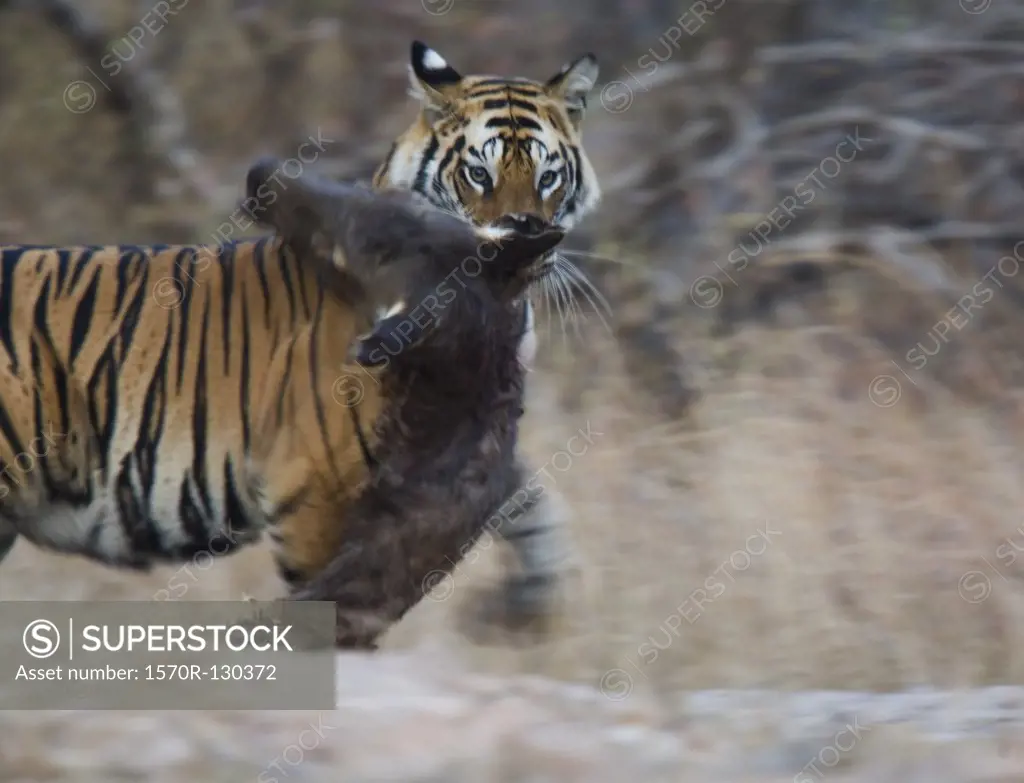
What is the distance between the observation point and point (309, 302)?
16.0 feet

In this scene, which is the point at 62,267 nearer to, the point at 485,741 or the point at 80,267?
the point at 80,267

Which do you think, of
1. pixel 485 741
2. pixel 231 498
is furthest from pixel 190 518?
pixel 485 741

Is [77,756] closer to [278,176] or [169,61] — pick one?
[278,176]

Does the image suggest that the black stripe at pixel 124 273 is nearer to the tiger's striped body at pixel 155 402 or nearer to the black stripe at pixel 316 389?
the tiger's striped body at pixel 155 402

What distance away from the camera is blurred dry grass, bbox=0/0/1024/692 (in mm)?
5891

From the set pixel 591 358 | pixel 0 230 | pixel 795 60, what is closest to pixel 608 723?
pixel 591 358

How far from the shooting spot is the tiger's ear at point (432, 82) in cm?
557

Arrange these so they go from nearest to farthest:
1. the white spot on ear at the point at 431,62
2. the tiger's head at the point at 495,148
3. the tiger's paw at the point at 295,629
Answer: the tiger's paw at the point at 295,629 → the tiger's head at the point at 495,148 → the white spot on ear at the point at 431,62

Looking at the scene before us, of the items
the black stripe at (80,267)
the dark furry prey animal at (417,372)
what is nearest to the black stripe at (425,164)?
the dark furry prey animal at (417,372)

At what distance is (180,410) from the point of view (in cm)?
493

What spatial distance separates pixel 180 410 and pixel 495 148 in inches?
51.4

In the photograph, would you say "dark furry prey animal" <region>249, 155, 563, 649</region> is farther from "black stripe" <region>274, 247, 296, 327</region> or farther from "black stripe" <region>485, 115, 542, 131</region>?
"black stripe" <region>485, 115, 542, 131</region>

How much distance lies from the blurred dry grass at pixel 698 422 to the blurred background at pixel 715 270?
1 centimetres

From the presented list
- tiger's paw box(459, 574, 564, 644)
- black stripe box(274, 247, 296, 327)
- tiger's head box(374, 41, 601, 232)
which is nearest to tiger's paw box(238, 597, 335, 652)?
black stripe box(274, 247, 296, 327)
